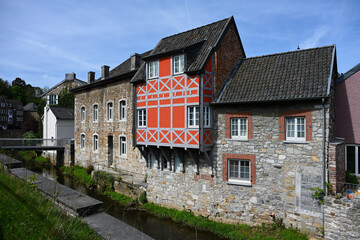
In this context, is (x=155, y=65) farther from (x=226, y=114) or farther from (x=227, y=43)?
(x=226, y=114)

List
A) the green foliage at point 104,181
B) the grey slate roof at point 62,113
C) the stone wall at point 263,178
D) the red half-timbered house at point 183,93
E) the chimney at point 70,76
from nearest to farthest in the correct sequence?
the stone wall at point 263,178
the red half-timbered house at point 183,93
the green foliage at point 104,181
the grey slate roof at point 62,113
the chimney at point 70,76

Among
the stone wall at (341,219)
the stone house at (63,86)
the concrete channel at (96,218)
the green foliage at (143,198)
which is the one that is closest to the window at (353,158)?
the stone wall at (341,219)

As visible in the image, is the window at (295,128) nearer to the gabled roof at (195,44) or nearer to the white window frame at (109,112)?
the gabled roof at (195,44)

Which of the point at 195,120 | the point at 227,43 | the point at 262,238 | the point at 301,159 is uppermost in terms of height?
the point at 227,43

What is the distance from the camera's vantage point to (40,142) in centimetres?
2398

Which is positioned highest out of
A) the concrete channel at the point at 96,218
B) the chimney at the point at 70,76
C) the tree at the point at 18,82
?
the tree at the point at 18,82

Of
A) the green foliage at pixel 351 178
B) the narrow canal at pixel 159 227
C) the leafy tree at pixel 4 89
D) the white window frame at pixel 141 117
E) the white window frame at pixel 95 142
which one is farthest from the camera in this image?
the leafy tree at pixel 4 89

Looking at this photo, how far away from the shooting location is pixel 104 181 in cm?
1619

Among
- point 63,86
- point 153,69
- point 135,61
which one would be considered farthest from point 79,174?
point 63,86

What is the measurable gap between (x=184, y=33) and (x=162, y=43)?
58.8 inches

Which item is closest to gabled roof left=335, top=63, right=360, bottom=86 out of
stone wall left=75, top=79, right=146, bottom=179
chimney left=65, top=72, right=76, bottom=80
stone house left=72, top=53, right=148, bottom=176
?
stone house left=72, top=53, right=148, bottom=176

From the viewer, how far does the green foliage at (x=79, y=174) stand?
58.7 feet

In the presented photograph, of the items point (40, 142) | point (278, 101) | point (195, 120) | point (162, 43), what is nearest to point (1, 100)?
point (40, 142)

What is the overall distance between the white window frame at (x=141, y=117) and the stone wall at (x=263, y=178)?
3385 millimetres
